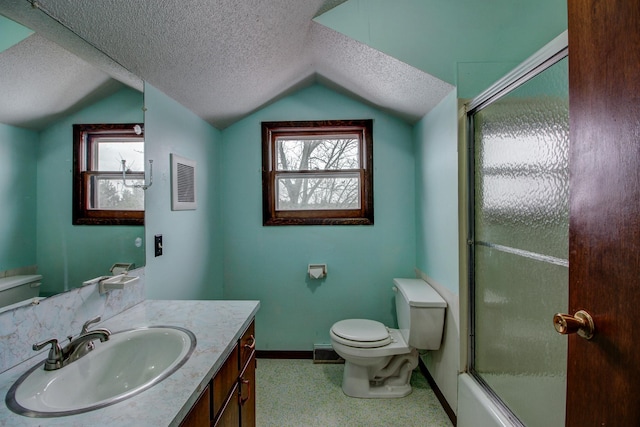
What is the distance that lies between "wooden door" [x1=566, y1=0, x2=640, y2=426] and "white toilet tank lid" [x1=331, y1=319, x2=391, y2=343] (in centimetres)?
128

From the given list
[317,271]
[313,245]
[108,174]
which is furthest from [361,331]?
[108,174]

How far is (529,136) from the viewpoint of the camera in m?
1.14

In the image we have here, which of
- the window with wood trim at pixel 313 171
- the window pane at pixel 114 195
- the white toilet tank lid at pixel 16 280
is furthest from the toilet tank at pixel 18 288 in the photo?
the window with wood trim at pixel 313 171

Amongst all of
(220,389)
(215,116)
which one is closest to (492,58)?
(215,116)

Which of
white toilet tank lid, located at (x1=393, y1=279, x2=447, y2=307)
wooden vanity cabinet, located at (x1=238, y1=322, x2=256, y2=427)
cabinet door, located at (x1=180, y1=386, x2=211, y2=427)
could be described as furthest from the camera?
white toilet tank lid, located at (x1=393, y1=279, x2=447, y2=307)

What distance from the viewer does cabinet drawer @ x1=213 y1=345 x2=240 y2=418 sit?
94 cm

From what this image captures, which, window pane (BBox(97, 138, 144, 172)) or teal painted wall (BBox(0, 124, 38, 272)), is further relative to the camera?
window pane (BBox(97, 138, 144, 172))

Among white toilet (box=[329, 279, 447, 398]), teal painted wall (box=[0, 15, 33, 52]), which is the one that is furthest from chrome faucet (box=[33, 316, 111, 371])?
white toilet (box=[329, 279, 447, 398])

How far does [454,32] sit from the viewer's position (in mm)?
1593

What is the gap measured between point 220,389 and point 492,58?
1.97 meters

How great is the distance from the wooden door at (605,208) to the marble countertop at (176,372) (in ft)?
3.03

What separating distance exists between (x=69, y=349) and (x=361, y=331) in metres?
1.57

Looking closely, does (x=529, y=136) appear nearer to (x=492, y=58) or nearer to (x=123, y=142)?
(x=492, y=58)

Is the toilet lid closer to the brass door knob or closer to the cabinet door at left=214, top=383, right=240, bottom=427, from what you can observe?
the cabinet door at left=214, top=383, right=240, bottom=427
